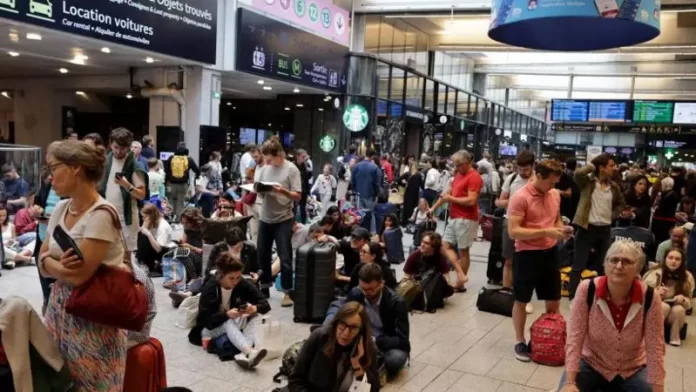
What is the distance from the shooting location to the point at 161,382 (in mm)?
2779

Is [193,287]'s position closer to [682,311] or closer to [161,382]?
[161,382]

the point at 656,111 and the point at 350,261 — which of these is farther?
the point at 656,111

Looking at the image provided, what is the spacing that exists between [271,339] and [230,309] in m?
0.45

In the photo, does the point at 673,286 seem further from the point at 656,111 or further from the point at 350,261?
the point at 656,111

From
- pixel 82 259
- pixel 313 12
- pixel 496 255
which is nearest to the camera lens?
pixel 82 259

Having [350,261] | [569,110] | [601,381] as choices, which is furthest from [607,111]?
[601,381]

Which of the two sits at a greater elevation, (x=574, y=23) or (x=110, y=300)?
(x=574, y=23)

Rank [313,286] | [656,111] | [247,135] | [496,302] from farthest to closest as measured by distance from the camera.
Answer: [247,135] < [656,111] < [496,302] < [313,286]

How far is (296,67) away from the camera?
605 inches

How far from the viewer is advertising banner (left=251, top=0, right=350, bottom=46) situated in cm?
1431

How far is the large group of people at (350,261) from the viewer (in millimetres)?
2359

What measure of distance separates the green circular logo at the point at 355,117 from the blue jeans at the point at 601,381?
47.7ft

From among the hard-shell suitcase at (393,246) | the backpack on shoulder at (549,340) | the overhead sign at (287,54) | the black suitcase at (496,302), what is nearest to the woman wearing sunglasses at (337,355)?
the backpack on shoulder at (549,340)

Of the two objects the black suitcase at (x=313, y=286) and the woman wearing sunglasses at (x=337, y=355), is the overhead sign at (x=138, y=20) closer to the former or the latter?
the black suitcase at (x=313, y=286)
